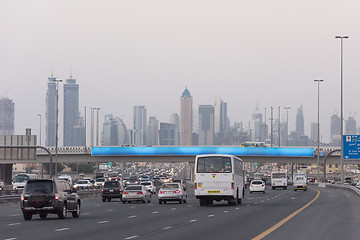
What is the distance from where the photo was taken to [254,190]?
263 feet

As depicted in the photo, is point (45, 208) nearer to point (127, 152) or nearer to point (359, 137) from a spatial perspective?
point (359, 137)

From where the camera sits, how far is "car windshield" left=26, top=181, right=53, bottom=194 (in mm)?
31984

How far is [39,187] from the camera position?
106ft

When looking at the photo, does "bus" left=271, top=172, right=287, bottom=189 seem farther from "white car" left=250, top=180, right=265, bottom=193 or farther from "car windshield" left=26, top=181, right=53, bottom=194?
"car windshield" left=26, top=181, right=53, bottom=194

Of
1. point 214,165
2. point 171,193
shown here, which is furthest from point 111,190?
point 214,165

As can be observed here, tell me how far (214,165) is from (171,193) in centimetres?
626

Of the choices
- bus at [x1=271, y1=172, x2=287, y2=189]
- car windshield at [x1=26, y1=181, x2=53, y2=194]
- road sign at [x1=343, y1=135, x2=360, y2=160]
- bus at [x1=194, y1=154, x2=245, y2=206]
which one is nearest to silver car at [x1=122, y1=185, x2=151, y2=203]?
bus at [x1=194, y1=154, x2=245, y2=206]

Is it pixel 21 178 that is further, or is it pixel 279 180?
pixel 279 180

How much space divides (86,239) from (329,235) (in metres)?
6.97

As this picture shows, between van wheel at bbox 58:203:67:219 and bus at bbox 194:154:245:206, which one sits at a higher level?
bus at bbox 194:154:245:206

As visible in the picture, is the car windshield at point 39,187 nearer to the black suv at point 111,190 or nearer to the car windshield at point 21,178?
the black suv at point 111,190

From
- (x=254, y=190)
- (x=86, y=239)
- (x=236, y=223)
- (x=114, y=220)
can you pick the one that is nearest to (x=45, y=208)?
(x=114, y=220)

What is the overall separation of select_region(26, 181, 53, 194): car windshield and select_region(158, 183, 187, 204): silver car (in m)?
19.5

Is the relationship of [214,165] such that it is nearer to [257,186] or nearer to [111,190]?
[111,190]
